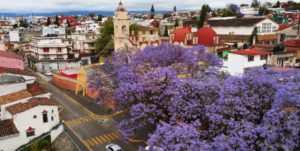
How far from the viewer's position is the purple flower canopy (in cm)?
1160

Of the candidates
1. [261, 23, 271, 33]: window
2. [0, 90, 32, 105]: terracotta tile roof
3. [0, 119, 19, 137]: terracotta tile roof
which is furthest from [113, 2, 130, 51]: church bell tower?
[261, 23, 271, 33]: window

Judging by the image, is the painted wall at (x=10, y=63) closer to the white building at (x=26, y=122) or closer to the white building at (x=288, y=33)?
the white building at (x=26, y=122)

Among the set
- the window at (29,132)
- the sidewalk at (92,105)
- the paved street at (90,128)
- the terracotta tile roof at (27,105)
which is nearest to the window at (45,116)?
the terracotta tile roof at (27,105)

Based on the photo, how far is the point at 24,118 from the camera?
23938 mm

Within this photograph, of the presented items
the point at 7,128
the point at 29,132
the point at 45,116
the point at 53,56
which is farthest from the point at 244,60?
the point at 53,56

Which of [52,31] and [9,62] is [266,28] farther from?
[52,31]

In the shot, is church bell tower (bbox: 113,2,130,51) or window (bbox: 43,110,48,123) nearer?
window (bbox: 43,110,48,123)

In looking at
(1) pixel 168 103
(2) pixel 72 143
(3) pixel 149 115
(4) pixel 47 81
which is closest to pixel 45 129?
(2) pixel 72 143

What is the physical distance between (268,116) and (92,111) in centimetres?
2445

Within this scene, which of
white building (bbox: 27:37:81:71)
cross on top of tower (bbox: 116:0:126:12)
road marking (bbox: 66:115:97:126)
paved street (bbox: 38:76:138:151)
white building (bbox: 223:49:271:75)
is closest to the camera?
paved street (bbox: 38:76:138:151)

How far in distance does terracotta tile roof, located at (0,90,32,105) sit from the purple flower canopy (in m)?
10.5

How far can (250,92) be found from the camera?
14789 millimetres

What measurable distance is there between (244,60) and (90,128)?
60.7 ft

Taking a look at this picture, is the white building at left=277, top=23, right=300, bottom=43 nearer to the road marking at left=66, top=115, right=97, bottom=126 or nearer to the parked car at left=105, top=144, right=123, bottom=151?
the road marking at left=66, top=115, right=97, bottom=126
